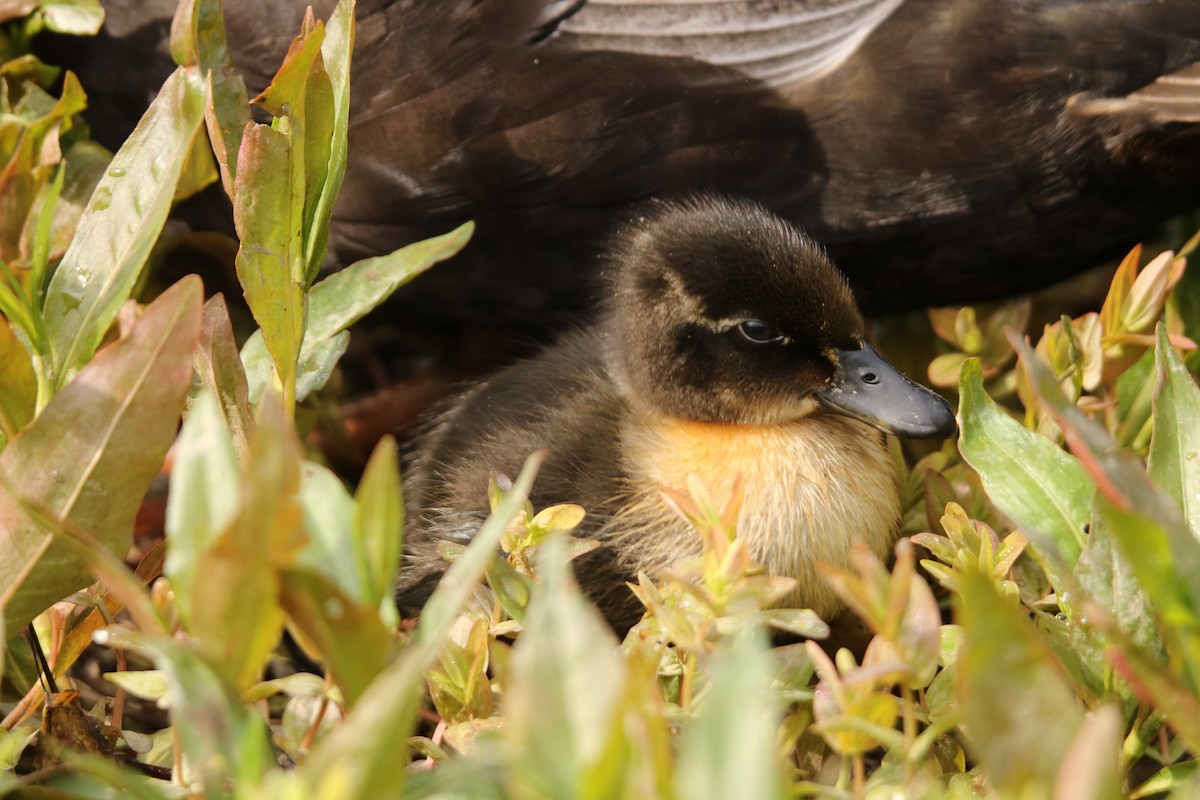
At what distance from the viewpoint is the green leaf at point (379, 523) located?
2.66 ft

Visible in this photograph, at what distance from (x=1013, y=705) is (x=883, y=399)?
2.71 feet

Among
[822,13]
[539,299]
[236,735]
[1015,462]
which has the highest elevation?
[822,13]

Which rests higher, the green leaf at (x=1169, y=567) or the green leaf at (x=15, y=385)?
the green leaf at (x=15, y=385)

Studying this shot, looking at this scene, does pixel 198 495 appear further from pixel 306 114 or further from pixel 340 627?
pixel 306 114

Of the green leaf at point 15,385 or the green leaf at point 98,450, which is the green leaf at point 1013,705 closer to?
the green leaf at point 98,450

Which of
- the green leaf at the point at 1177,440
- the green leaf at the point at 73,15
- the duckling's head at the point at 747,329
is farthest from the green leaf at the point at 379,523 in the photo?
the green leaf at the point at 73,15

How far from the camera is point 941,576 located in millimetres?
1210

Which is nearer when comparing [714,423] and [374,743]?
[374,743]

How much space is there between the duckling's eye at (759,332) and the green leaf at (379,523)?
33.1 inches

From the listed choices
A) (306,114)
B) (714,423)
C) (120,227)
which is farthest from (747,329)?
(120,227)

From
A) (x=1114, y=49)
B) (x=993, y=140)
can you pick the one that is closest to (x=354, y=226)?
(x=993, y=140)

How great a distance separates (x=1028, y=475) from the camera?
4.05 feet

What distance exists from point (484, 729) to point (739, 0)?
1.13 m

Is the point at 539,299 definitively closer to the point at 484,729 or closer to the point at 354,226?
the point at 354,226
